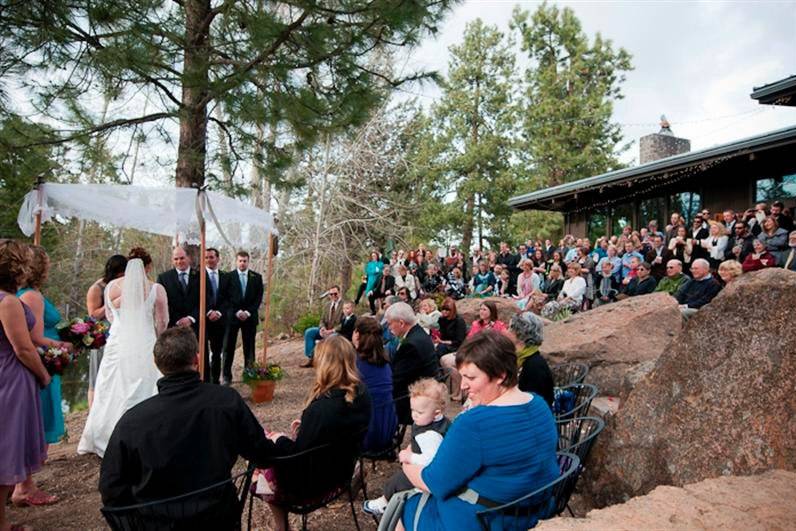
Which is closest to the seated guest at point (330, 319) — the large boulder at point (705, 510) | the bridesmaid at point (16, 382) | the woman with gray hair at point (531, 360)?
the woman with gray hair at point (531, 360)

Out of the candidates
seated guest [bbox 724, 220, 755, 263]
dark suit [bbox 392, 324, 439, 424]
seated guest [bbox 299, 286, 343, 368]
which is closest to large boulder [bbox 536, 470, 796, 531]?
dark suit [bbox 392, 324, 439, 424]

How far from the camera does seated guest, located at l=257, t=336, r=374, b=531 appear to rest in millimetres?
2967

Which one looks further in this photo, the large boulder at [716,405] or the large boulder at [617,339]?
the large boulder at [617,339]

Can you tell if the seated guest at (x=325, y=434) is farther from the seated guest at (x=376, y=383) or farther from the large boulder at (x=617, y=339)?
the large boulder at (x=617, y=339)

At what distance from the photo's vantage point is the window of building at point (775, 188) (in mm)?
11828

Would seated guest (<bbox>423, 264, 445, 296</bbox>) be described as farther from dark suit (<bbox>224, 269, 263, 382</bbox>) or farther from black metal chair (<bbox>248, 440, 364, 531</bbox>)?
black metal chair (<bbox>248, 440, 364, 531</bbox>)

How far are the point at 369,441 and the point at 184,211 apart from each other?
11.5 feet

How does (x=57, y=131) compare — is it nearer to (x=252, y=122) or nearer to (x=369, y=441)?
(x=252, y=122)

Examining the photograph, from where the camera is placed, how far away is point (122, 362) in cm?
478

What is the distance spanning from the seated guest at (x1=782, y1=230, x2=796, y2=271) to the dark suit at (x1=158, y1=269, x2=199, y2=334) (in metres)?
8.36

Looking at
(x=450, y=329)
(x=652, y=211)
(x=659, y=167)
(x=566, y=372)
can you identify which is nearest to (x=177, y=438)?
(x=566, y=372)

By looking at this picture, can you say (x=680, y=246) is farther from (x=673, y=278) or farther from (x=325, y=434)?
(x=325, y=434)

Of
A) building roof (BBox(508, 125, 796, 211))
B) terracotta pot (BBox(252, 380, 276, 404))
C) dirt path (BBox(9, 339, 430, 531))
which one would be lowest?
dirt path (BBox(9, 339, 430, 531))

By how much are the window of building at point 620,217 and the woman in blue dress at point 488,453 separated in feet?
49.9
